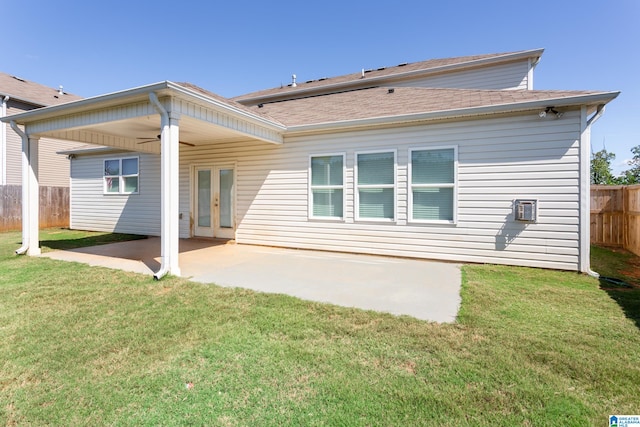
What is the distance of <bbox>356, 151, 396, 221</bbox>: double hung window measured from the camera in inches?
261

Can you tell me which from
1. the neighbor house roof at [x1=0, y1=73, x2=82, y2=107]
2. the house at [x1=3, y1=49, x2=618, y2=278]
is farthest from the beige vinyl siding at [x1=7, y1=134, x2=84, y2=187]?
the house at [x1=3, y1=49, x2=618, y2=278]

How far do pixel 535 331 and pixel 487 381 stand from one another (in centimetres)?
121

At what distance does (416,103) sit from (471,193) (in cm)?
252

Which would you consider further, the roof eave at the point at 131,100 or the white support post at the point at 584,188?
the white support post at the point at 584,188

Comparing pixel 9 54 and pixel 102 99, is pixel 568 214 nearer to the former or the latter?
pixel 102 99

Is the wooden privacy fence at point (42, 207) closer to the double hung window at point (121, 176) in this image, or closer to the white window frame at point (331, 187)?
the double hung window at point (121, 176)

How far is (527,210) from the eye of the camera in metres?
5.45

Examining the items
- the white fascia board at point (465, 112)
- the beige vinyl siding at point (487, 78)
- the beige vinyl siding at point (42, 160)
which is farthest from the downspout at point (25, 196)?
the beige vinyl siding at point (487, 78)

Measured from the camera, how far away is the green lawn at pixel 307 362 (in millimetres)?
1882

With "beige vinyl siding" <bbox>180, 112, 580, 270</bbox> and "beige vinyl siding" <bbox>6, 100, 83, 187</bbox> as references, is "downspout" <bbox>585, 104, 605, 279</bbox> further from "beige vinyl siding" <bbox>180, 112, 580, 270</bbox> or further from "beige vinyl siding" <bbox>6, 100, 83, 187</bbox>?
"beige vinyl siding" <bbox>6, 100, 83, 187</bbox>

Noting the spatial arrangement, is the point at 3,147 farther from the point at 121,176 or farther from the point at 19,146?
the point at 121,176

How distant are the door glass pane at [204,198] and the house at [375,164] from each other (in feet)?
0.15

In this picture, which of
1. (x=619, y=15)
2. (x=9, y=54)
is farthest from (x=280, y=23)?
(x=9, y=54)

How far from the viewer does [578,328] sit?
303 centimetres
